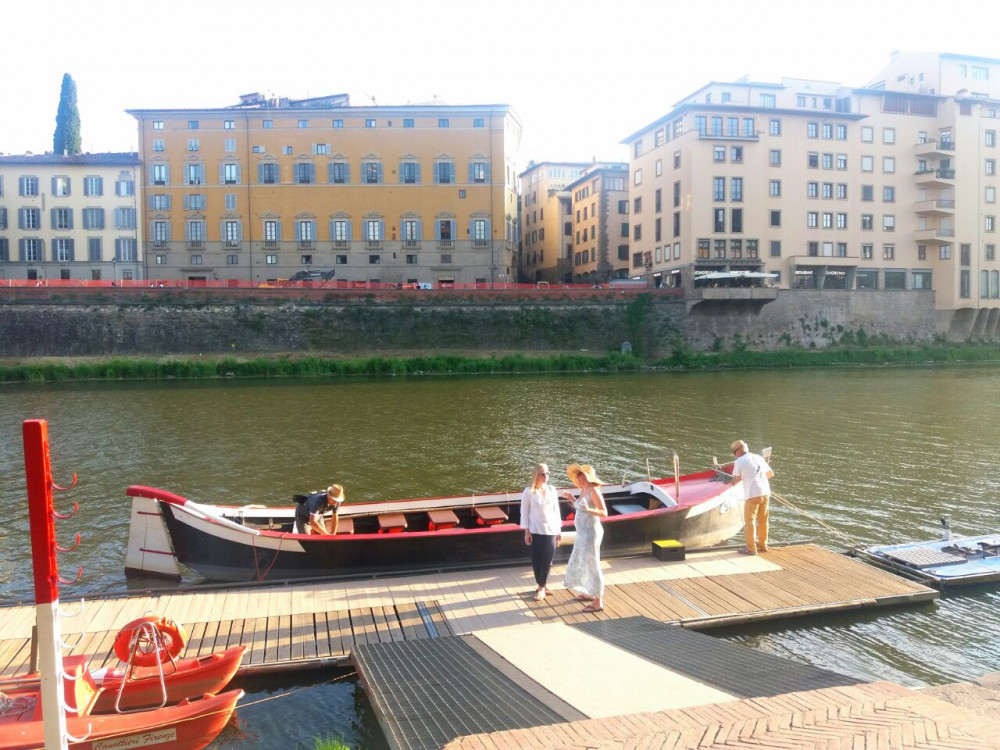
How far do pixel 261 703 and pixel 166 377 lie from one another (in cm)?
4608

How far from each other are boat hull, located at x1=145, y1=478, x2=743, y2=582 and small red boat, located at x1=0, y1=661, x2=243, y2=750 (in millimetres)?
4467

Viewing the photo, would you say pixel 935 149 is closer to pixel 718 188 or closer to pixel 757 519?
pixel 718 188

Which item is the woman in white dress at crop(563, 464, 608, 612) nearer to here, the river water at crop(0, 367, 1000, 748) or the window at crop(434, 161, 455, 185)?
the river water at crop(0, 367, 1000, 748)

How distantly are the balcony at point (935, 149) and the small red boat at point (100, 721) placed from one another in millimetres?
74534

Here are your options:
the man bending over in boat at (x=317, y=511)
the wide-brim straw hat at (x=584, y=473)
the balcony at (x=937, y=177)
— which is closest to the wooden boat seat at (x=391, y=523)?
the man bending over in boat at (x=317, y=511)

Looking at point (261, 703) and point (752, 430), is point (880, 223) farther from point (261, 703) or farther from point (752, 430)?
point (261, 703)

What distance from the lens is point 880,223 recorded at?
221ft

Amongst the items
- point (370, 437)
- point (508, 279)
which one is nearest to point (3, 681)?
point (370, 437)

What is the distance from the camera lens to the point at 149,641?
329 inches

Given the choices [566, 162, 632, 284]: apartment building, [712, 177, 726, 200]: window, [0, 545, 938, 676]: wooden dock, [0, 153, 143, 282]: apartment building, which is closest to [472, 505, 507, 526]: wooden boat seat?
[0, 545, 938, 676]: wooden dock

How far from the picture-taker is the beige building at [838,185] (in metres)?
63.1

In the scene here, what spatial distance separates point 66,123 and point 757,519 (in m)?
80.5

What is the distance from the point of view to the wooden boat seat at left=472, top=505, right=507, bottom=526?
1406 centimetres

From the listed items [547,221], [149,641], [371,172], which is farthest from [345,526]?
[547,221]
